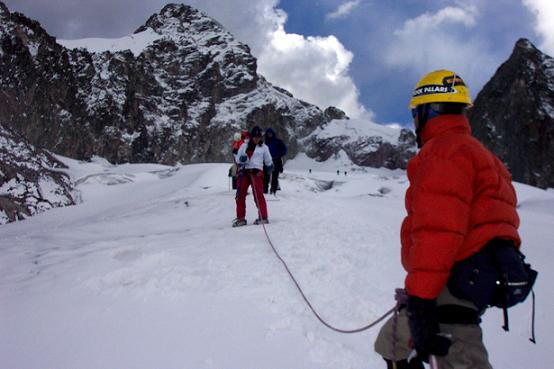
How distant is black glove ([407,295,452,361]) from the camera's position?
2246mm

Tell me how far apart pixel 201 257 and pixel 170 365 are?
8.54 feet

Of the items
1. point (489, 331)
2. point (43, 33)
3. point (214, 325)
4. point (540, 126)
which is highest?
point (43, 33)

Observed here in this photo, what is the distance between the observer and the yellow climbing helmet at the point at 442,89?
2.65 metres

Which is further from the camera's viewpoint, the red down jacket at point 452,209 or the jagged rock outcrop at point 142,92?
the jagged rock outcrop at point 142,92

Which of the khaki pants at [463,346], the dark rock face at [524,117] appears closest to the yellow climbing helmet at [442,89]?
the khaki pants at [463,346]

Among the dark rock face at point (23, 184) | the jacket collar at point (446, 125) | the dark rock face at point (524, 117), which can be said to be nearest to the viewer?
the jacket collar at point (446, 125)

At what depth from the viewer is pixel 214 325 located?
12.8ft

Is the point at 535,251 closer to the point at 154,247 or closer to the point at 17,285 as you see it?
the point at 154,247

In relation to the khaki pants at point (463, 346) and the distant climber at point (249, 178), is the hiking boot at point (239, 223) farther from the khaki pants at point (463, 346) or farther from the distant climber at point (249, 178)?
the khaki pants at point (463, 346)

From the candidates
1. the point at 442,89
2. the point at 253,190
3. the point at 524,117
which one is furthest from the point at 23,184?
the point at 524,117

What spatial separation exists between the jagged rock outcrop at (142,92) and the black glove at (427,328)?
7267 cm

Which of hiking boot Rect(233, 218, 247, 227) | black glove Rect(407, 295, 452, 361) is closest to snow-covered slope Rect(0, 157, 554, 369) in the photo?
hiking boot Rect(233, 218, 247, 227)

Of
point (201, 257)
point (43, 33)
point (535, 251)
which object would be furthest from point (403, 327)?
point (43, 33)

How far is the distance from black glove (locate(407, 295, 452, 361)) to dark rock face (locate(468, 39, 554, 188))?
225 ft
